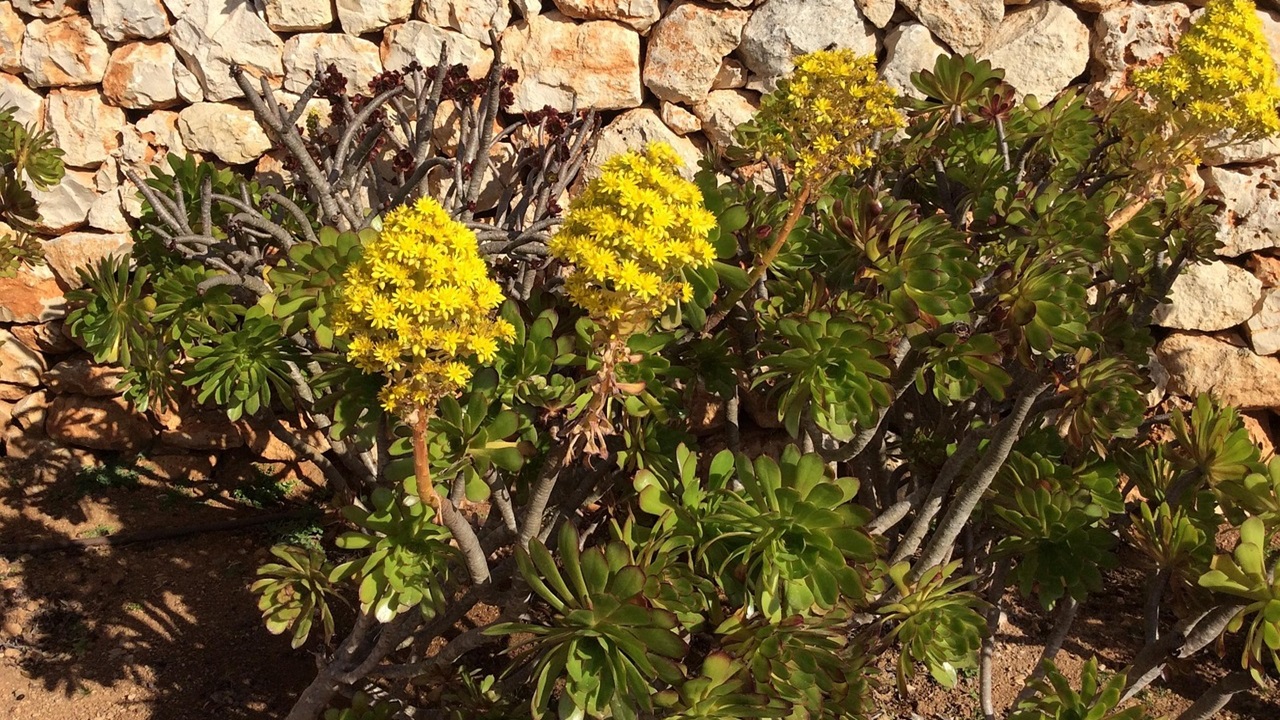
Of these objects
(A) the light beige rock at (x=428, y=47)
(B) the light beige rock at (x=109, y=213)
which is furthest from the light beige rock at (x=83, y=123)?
(A) the light beige rock at (x=428, y=47)

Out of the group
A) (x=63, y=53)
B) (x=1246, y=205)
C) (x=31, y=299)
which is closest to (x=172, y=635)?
(x=31, y=299)

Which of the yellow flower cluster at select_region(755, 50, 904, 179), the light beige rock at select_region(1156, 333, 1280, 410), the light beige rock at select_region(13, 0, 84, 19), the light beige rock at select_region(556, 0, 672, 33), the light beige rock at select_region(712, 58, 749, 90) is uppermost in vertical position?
the light beige rock at select_region(13, 0, 84, 19)

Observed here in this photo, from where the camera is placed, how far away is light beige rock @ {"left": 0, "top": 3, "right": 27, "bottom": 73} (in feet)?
12.3

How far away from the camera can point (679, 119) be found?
353 centimetres

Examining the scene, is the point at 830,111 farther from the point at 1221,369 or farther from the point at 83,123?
the point at 83,123

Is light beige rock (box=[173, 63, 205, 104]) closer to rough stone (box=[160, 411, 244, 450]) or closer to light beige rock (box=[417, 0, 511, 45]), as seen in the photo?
light beige rock (box=[417, 0, 511, 45])

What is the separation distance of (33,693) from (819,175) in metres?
3.03

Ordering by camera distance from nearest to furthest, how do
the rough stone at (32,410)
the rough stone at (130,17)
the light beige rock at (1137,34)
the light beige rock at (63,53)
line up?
the light beige rock at (1137,34), the rough stone at (130,17), the light beige rock at (63,53), the rough stone at (32,410)

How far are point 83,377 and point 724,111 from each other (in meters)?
3.17

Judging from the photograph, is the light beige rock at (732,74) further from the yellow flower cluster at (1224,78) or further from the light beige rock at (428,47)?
the yellow flower cluster at (1224,78)

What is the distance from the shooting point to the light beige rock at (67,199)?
391 cm

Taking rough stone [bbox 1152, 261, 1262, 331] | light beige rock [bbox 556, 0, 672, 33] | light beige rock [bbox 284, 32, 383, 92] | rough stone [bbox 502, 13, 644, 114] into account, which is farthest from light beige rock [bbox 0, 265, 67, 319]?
rough stone [bbox 1152, 261, 1262, 331]

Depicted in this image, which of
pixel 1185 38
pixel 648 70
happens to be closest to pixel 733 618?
pixel 1185 38

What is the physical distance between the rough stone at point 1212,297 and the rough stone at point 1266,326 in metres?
0.03
